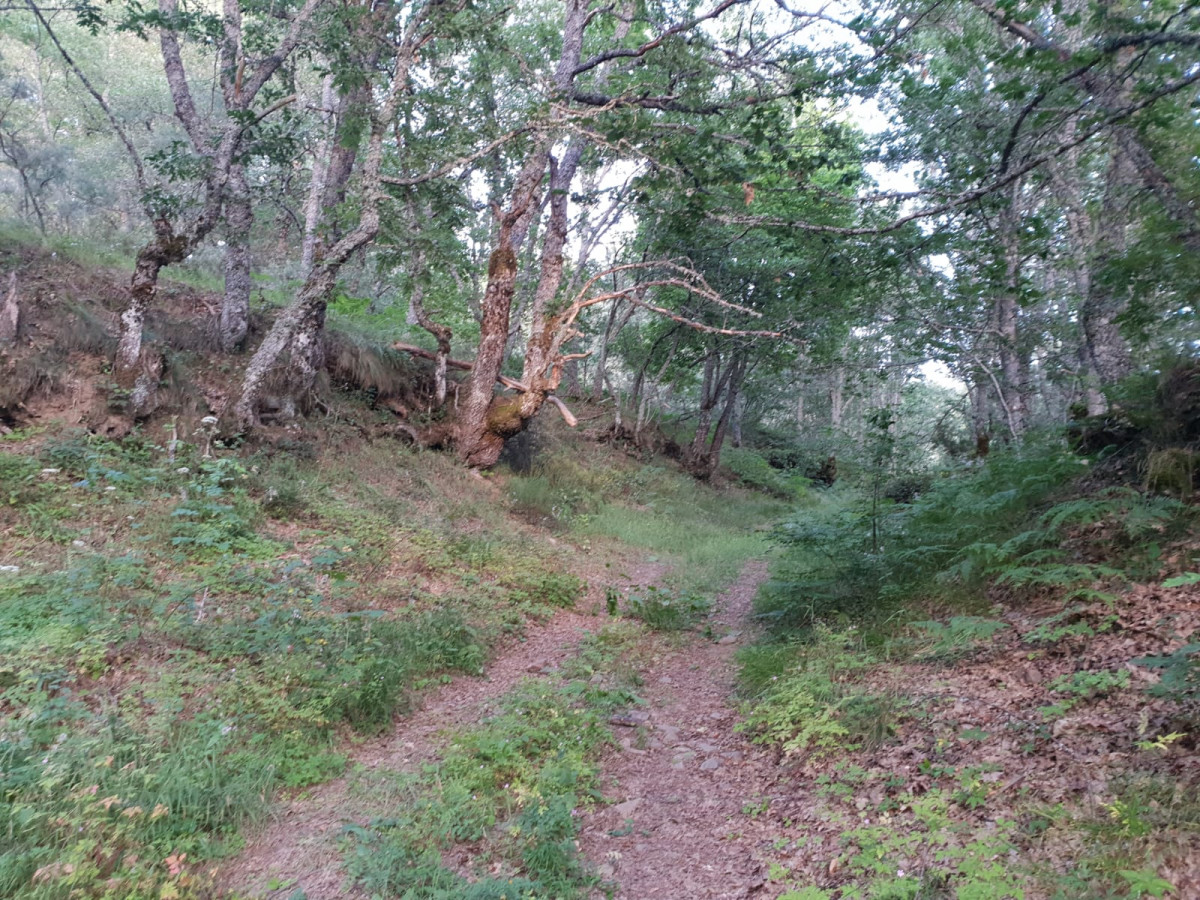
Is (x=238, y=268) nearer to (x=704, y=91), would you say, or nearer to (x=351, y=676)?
(x=704, y=91)

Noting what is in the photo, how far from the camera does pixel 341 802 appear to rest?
4.17m

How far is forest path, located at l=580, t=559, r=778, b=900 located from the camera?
3770mm

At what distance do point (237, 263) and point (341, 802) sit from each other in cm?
1006

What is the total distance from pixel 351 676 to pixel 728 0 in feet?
33.9

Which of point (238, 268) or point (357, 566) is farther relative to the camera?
point (238, 268)

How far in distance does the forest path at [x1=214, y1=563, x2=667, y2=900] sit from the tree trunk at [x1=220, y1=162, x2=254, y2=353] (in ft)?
26.2

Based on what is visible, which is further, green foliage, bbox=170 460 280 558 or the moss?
the moss

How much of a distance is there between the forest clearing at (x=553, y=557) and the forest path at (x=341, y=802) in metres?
0.03

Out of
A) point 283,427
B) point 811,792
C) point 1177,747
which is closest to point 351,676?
point 811,792

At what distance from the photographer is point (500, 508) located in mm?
11922

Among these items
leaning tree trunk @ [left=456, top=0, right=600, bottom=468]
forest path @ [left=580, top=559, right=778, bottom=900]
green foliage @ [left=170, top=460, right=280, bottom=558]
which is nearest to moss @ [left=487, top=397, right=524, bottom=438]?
leaning tree trunk @ [left=456, top=0, right=600, bottom=468]

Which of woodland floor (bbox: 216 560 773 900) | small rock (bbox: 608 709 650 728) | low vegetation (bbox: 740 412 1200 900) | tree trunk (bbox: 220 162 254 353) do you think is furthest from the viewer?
tree trunk (bbox: 220 162 254 353)

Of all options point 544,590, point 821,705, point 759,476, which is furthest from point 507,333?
point 759,476

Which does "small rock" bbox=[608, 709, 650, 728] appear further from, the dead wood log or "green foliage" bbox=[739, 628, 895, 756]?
the dead wood log
